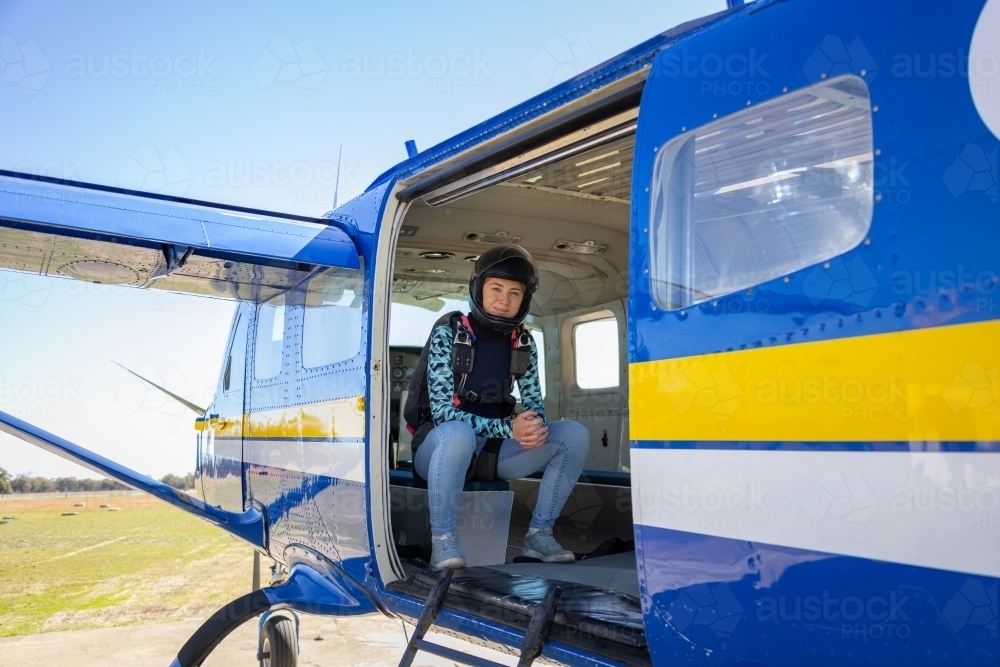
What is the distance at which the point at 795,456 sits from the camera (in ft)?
6.73

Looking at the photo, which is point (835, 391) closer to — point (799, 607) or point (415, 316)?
point (799, 607)

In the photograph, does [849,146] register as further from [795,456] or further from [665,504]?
[665,504]

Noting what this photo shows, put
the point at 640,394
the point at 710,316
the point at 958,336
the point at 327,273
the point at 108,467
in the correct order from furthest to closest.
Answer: the point at 108,467 → the point at 327,273 → the point at 640,394 → the point at 710,316 → the point at 958,336

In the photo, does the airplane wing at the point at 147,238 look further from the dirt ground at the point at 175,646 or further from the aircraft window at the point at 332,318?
the dirt ground at the point at 175,646

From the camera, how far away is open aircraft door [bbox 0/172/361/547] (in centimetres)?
403

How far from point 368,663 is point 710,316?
7.41 metres

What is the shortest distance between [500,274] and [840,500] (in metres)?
2.49

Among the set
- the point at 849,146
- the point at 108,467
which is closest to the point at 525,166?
the point at 849,146

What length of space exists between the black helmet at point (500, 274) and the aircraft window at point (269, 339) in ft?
5.38

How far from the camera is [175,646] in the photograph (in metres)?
9.77

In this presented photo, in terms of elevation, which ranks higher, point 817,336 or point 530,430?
point 817,336

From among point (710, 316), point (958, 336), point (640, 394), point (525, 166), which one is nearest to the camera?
point (958, 336)

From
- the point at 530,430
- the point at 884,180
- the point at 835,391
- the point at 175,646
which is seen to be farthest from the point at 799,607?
the point at 175,646

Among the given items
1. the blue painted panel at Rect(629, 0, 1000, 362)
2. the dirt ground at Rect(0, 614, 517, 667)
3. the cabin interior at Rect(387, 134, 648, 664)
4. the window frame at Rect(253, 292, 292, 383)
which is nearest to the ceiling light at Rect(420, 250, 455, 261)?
the cabin interior at Rect(387, 134, 648, 664)
